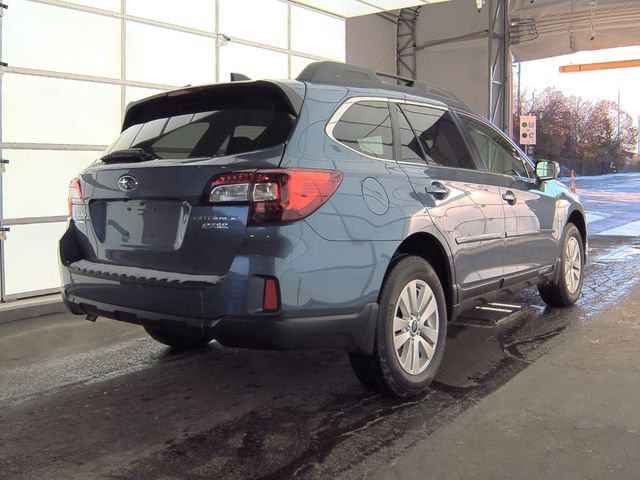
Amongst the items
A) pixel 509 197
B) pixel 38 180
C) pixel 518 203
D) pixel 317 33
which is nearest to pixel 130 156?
pixel 509 197

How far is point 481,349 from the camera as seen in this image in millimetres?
4895

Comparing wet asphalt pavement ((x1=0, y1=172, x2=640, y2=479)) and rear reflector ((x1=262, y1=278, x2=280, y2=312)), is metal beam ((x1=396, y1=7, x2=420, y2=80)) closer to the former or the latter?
wet asphalt pavement ((x1=0, y1=172, x2=640, y2=479))

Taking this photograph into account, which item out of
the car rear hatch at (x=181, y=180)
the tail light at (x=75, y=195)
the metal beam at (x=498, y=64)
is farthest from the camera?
the metal beam at (x=498, y=64)

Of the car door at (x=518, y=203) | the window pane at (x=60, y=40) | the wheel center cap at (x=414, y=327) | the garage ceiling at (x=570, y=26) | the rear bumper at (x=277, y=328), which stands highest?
the garage ceiling at (x=570, y=26)

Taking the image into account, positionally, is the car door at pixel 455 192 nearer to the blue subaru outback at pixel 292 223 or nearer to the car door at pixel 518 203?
the blue subaru outback at pixel 292 223

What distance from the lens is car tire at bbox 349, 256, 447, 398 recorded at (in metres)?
3.53

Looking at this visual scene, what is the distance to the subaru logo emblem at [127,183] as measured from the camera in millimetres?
3443

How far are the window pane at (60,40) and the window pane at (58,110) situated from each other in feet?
0.58

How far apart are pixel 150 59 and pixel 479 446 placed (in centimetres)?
646

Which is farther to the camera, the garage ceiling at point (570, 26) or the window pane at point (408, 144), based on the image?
the garage ceiling at point (570, 26)

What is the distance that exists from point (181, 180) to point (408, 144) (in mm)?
1539

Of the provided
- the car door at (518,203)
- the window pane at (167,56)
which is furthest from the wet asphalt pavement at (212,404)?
the window pane at (167,56)

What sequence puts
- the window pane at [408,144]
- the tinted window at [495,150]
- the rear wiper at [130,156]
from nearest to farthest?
1. the rear wiper at [130,156]
2. the window pane at [408,144]
3. the tinted window at [495,150]

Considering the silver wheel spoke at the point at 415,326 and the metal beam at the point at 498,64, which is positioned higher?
the metal beam at the point at 498,64
